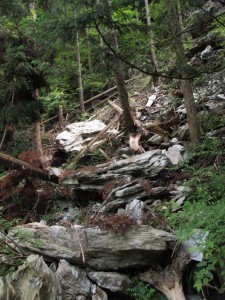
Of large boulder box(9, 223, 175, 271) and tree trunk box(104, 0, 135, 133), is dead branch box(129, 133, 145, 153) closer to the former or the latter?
tree trunk box(104, 0, 135, 133)

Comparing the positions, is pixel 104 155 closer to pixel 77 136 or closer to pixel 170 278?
pixel 77 136

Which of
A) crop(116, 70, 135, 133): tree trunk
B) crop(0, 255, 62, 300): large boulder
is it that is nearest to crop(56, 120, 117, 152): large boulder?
crop(116, 70, 135, 133): tree trunk

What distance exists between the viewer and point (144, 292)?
4973 millimetres

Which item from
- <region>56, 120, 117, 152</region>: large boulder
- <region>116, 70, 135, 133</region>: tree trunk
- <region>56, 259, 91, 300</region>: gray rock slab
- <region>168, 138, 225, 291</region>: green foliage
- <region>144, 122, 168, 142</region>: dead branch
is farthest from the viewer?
<region>56, 120, 117, 152</region>: large boulder

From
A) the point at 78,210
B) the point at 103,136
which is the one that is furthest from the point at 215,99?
the point at 78,210

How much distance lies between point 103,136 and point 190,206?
7368 mm

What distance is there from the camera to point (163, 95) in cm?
1266

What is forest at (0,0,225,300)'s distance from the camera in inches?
186

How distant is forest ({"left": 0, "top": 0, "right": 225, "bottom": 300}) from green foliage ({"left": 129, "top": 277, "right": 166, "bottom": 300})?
20 mm

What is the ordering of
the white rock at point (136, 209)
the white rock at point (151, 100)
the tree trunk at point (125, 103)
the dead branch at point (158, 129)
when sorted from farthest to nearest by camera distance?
1. the white rock at point (151, 100)
2. the tree trunk at point (125, 103)
3. the dead branch at point (158, 129)
4. the white rock at point (136, 209)

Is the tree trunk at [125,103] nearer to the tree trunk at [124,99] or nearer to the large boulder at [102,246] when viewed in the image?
the tree trunk at [124,99]

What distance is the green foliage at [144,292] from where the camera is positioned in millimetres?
4930

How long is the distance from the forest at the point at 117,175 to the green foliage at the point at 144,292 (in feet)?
0.06

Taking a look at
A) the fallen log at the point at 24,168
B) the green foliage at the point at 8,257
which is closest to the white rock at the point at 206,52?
the fallen log at the point at 24,168
